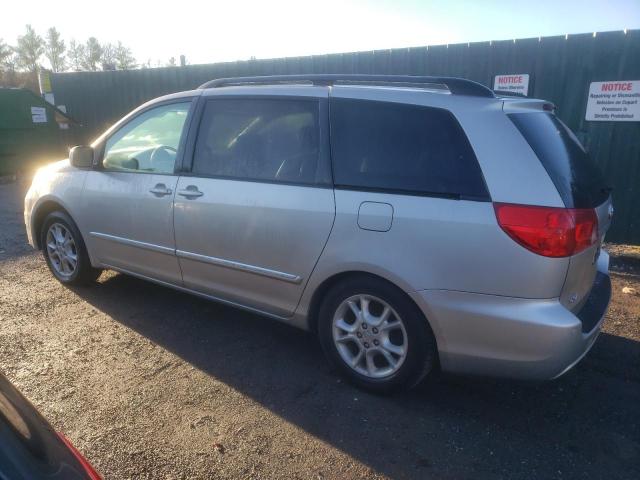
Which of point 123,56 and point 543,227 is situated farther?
point 123,56

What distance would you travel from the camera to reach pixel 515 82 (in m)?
6.64

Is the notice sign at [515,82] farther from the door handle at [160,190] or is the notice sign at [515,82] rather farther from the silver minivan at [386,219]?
the door handle at [160,190]

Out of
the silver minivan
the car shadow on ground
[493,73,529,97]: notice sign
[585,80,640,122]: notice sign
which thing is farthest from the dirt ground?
[493,73,529,97]: notice sign

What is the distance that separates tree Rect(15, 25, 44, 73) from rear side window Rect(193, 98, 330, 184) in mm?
44906

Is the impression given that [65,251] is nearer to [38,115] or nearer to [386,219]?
[386,219]

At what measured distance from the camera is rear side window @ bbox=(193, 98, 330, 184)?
3.21 meters

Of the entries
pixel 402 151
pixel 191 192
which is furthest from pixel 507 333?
pixel 191 192

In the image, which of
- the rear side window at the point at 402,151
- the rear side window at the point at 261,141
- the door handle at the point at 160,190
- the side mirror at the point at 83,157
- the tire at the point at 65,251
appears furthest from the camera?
the tire at the point at 65,251

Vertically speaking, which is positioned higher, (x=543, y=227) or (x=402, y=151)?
(x=402, y=151)

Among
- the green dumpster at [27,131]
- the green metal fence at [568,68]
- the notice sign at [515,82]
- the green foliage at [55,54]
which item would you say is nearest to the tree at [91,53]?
the green foliage at [55,54]

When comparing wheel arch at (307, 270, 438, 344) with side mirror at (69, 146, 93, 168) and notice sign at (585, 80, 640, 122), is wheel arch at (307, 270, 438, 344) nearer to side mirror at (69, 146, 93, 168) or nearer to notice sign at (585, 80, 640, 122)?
side mirror at (69, 146, 93, 168)

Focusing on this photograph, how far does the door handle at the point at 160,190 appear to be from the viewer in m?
3.77

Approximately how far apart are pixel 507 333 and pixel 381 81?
64.7 inches

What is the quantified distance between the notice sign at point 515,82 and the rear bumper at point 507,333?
454 cm
